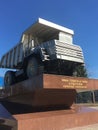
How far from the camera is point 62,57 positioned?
276 inches

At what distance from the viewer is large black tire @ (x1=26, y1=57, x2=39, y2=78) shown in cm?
734

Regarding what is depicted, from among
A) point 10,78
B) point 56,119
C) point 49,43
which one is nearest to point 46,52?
point 49,43

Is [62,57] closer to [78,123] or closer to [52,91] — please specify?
[52,91]

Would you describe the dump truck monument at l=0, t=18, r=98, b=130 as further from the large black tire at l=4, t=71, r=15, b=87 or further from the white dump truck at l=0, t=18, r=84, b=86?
the large black tire at l=4, t=71, r=15, b=87

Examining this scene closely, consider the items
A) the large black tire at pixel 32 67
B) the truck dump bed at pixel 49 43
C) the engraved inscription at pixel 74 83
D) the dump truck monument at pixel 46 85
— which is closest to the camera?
the dump truck monument at pixel 46 85

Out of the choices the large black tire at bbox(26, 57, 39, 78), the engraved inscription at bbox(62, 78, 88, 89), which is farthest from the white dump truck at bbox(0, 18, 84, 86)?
the engraved inscription at bbox(62, 78, 88, 89)

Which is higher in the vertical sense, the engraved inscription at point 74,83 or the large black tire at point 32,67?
the large black tire at point 32,67

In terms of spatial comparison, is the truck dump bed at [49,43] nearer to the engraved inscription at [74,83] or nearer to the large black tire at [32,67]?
the large black tire at [32,67]

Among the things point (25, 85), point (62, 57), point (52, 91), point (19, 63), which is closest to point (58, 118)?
point (52, 91)

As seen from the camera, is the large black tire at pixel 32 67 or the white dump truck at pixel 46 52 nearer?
the white dump truck at pixel 46 52

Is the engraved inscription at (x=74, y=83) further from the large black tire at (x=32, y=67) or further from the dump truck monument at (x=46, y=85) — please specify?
the large black tire at (x=32, y=67)

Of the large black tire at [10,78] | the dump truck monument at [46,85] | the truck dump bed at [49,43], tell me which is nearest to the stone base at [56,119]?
the dump truck monument at [46,85]

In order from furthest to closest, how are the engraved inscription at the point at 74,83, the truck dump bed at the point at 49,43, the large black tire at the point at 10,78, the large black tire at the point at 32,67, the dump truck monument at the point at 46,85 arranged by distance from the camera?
the large black tire at the point at 10,78 < the large black tire at the point at 32,67 < the truck dump bed at the point at 49,43 < the engraved inscription at the point at 74,83 < the dump truck monument at the point at 46,85

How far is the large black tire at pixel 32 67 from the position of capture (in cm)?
734
